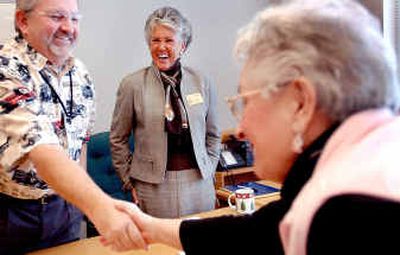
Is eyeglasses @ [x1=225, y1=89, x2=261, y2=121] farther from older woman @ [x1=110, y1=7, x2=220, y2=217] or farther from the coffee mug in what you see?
older woman @ [x1=110, y1=7, x2=220, y2=217]

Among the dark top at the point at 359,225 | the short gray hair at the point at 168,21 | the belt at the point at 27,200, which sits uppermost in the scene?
the short gray hair at the point at 168,21

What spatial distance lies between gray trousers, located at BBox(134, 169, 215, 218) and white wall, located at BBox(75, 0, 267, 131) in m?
0.99

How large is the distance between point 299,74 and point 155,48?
2.34m

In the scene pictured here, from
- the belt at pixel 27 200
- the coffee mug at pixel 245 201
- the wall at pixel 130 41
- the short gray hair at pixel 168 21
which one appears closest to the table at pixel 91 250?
the belt at pixel 27 200

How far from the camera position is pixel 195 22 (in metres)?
4.53

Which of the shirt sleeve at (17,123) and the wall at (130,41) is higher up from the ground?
the wall at (130,41)

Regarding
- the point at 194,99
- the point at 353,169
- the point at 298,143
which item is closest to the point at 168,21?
the point at 194,99

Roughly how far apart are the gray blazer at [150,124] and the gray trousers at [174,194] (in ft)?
0.16

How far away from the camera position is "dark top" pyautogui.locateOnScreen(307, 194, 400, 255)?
34.0 inches

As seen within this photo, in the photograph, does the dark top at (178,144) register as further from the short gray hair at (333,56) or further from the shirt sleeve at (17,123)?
the short gray hair at (333,56)

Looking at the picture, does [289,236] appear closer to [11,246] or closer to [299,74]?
[299,74]

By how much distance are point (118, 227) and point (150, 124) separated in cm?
141

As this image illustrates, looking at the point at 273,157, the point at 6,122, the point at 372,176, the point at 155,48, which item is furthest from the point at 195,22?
the point at 372,176

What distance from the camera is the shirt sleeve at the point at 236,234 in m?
1.43
